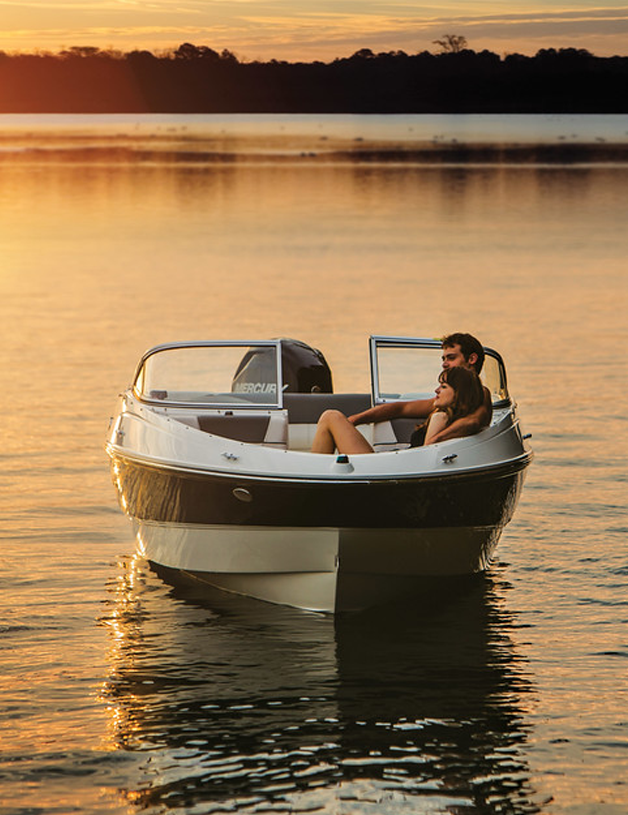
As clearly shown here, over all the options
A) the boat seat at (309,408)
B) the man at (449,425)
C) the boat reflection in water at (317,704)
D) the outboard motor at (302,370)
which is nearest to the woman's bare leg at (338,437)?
the man at (449,425)

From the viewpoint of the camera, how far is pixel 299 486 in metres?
10.7

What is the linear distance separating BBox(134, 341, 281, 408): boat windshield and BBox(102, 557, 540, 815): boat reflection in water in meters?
1.66

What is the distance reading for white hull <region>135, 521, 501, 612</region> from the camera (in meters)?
10.9

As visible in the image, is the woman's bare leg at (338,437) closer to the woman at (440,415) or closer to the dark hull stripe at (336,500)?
the woman at (440,415)

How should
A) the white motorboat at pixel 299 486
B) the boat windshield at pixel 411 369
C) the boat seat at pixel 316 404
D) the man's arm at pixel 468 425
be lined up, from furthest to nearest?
the boat windshield at pixel 411 369
the boat seat at pixel 316 404
the man's arm at pixel 468 425
the white motorboat at pixel 299 486

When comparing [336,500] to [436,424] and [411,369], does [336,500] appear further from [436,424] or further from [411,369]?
[411,369]

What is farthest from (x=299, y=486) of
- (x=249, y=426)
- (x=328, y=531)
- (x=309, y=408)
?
(x=309, y=408)

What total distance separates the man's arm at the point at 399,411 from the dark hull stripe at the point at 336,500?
3.20 ft

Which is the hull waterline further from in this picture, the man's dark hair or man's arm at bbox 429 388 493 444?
the man's dark hair

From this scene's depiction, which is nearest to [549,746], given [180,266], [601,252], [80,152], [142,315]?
[142,315]

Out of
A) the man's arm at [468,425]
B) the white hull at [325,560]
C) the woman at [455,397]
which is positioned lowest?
the white hull at [325,560]

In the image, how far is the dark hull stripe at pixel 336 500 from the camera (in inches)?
421

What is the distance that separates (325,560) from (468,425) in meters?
1.52

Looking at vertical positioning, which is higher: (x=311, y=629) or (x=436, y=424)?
(x=436, y=424)
